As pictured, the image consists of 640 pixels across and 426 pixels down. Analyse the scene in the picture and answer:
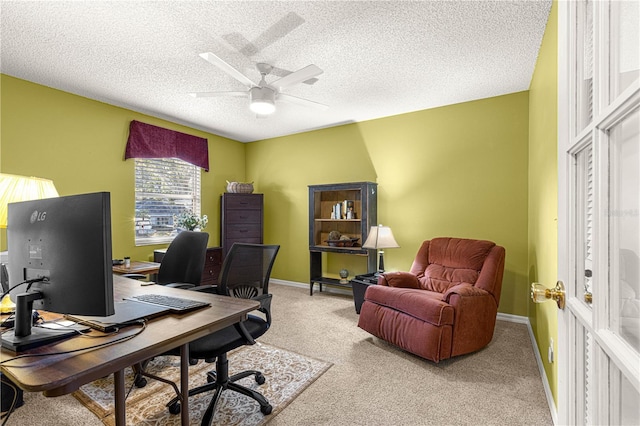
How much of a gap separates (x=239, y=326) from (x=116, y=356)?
83 cm

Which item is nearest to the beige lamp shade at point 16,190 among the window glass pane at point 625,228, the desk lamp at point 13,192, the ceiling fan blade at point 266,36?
the desk lamp at point 13,192

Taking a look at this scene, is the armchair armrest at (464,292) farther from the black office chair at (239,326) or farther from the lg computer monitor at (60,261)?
the lg computer monitor at (60,261)

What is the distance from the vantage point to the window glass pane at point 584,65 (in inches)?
30.2

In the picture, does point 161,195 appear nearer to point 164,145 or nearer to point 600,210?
point 164,145

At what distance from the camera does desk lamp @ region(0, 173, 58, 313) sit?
1557mm

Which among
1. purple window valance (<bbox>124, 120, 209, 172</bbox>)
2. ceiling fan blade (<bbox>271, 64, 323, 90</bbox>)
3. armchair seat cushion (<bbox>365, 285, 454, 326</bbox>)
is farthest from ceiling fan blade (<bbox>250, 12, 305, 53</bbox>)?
purple window valance (<bbox>124, 120, 209, 172</bbox>)

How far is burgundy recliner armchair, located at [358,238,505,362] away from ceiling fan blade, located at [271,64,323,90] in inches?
76.0

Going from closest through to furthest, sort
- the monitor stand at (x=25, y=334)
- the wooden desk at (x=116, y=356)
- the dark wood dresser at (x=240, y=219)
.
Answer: the wooden desk at (x=116, y=356)
the monitor stand at (x=25, y=334)
the dark wood dresser at (x=240, y=219)

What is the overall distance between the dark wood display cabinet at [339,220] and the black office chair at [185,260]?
7.52 feet

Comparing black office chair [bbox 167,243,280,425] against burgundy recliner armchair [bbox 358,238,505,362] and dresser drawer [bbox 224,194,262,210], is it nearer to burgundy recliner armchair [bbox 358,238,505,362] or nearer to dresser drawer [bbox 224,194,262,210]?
burgundy recliner armchair [bbox 358,238,505,362]

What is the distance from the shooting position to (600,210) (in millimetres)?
678

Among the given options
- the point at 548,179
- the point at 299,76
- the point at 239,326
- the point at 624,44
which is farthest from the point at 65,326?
the point at 548,179

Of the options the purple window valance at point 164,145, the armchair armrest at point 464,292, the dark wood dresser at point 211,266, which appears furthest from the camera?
the dark wood dresser at point 211,266

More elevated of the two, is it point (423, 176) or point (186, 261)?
point (423, 176)
